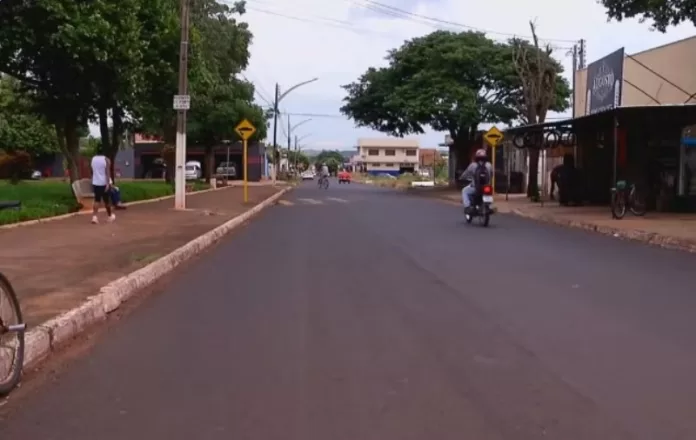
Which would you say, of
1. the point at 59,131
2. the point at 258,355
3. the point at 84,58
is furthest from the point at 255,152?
the point at 258,355

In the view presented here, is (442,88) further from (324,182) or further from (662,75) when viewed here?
(662,75)

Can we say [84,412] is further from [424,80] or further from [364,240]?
[424,80]

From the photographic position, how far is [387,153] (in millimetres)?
175000

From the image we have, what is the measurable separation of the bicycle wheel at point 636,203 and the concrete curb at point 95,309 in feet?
45.8

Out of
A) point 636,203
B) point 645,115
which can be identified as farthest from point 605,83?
point 636,203

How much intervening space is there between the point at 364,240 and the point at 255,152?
2721 inches

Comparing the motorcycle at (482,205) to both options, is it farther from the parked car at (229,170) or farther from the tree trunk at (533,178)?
the parked car at (229,170)

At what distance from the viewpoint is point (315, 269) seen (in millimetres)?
13188

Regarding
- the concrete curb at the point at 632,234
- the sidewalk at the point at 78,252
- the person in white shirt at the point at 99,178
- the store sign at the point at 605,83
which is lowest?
the concrete curb at the point at 632,234

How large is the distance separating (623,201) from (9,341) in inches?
794

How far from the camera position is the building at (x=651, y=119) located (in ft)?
84.9

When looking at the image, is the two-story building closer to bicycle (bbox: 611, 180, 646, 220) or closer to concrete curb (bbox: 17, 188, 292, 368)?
bicycle (bbox: 611, 180, 646, 220)

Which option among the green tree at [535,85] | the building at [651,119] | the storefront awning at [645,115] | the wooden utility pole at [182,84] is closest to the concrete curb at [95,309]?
the wooden utility pole at [182,84]

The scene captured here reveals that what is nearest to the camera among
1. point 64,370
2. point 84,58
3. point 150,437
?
point 150,437
